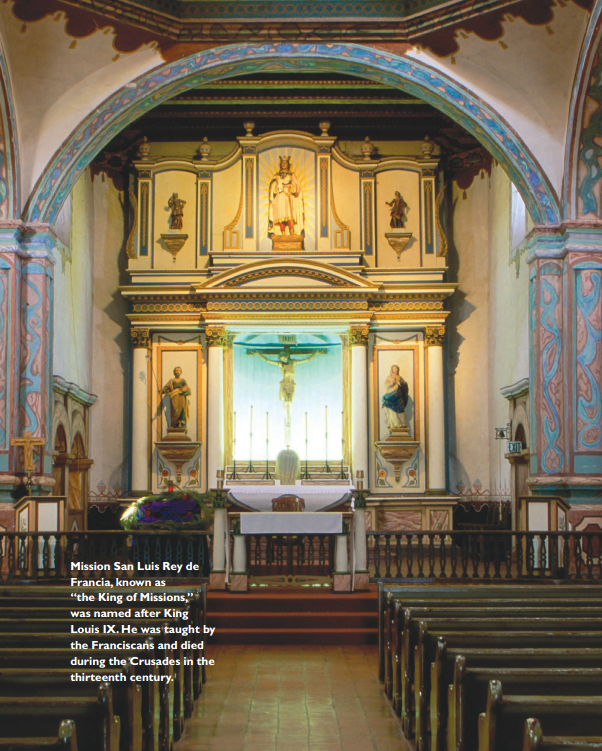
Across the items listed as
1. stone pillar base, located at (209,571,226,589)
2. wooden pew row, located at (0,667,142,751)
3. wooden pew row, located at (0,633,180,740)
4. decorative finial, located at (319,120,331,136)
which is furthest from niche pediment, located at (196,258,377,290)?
wooden pew row, located at (0,667,142,751)

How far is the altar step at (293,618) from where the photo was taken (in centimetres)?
900

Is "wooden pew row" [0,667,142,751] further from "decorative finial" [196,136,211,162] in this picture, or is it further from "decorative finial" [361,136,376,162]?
"decorative finial" [361,136,376,162]

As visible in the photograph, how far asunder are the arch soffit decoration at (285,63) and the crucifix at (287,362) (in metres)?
5.74

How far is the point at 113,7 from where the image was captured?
11758 mm

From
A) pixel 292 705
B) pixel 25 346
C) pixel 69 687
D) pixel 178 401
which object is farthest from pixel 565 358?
pixel 69 687

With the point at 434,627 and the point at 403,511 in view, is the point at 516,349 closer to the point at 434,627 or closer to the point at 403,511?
the point at 403,511

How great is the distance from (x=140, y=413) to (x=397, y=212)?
19.9ft

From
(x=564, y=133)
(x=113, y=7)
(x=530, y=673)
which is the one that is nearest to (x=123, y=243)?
(x=113, y=7)

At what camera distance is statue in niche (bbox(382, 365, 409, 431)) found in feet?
53.3

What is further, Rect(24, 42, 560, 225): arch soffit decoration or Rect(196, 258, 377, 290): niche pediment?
Rect(196, 258, 377, 290): niche pediment

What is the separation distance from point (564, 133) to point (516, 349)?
3998mm

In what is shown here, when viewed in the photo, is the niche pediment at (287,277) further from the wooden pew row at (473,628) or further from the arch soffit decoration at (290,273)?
the wooden pew row at (473,628)

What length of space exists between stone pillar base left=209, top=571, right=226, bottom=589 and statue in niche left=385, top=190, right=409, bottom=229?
9035 mm

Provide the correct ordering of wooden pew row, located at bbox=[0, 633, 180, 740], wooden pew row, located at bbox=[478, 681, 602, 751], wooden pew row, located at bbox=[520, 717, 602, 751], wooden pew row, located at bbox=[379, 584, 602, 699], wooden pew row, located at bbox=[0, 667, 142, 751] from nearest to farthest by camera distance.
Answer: wooden pew row, located at bbox=[520, 717, 602, 751]
wooden pew row, located at bbox=[478, 681, 602, 751]
wooden pew row, located at bbox=[0, 667, 142, 751]
wooden pew row, located at bbox=[0, 633, 180, 740]
wooden pew row, located at bbox=[379, 584, 602, 699]
